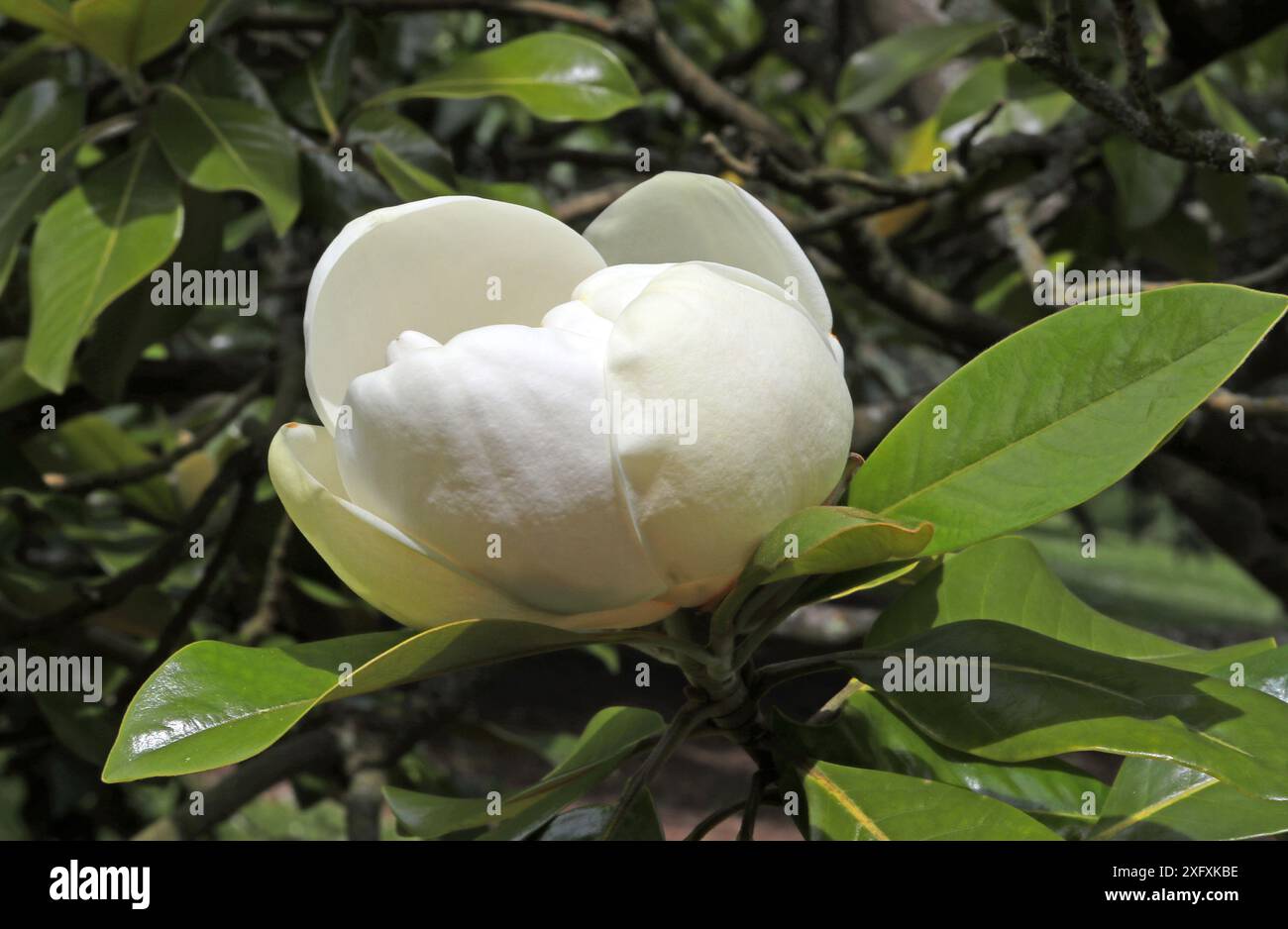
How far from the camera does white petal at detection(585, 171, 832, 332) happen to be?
0.75 metres

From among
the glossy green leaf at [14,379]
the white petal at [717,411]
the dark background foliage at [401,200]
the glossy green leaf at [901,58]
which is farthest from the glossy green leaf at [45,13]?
the glossy green leaf at [901,58]

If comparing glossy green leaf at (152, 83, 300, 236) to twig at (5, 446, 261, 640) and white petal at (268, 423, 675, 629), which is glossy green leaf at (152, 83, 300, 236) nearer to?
twig at (5, 446, 261, 640)

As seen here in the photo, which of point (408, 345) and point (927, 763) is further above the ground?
point (408, 345)

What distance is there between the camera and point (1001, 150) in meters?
1.69

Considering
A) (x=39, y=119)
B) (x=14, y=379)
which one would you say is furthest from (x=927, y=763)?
(x=14, y=379)

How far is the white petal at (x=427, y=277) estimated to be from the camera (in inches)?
27.4

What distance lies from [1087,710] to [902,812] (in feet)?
0.40

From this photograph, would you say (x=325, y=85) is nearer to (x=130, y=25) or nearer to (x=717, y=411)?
(x=130, y=25)

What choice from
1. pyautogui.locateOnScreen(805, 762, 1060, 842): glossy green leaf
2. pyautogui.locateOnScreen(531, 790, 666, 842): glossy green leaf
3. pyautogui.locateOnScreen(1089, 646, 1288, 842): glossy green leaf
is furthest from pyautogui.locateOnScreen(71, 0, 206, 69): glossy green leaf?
pyautogui.locateOnScreen(1089, 646, 1288, 842): glossy green leaf

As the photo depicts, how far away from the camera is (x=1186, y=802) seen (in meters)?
0.80
